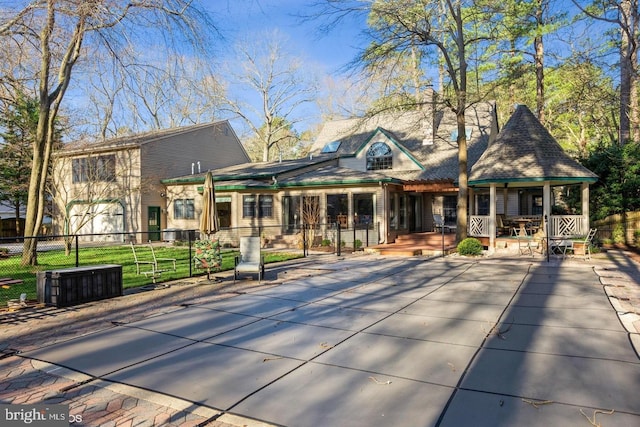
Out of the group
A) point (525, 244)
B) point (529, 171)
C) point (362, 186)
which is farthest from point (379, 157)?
point (525, 244)

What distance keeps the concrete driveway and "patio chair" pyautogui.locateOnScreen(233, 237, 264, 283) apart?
5.10 ft

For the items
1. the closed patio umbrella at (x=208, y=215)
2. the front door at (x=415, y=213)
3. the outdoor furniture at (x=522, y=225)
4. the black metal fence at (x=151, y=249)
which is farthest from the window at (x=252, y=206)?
the outdoor furniture at (x=522, y=225)

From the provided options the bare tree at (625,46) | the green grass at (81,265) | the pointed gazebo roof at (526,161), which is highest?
the bare tree at (625,46)

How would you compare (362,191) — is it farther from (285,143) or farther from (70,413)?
(285,143)

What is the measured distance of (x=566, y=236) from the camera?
48.6 feet

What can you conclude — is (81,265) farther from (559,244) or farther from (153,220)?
(559,244)

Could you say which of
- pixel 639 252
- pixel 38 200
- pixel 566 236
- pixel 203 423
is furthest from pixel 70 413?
pixel 639 252

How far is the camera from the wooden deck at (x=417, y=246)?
16188 mm

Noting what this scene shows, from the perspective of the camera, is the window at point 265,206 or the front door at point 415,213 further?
the front door at point 415,213

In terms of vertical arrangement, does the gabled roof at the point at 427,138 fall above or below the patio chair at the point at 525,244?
above

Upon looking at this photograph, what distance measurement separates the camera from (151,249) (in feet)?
38.8

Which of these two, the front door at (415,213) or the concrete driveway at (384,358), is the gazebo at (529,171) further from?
the concrete driveway at (384,358)

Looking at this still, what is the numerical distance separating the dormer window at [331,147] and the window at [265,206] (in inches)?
237

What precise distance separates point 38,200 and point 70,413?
11161 millimetres
